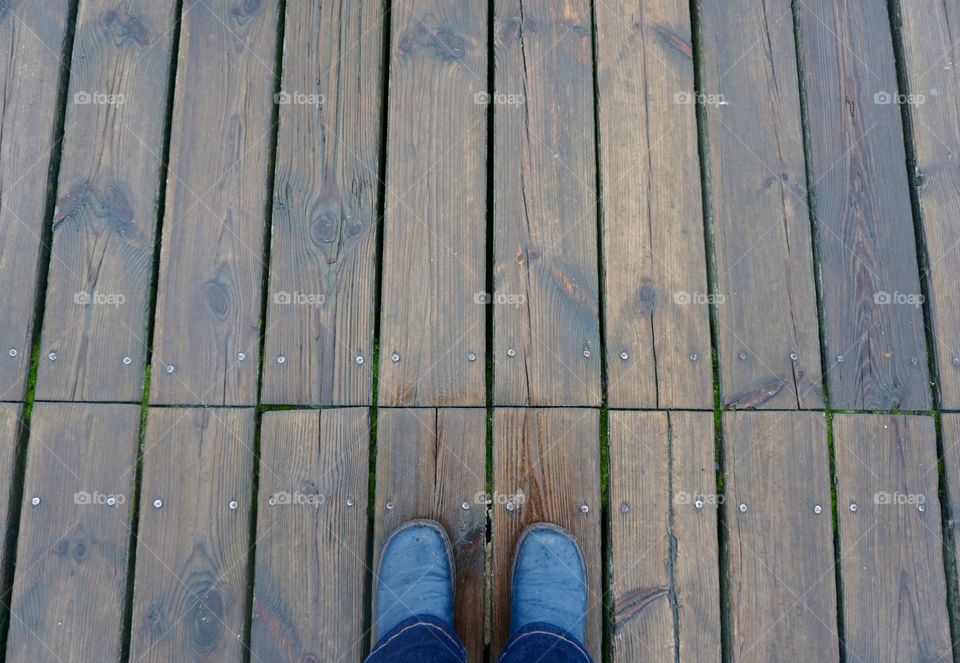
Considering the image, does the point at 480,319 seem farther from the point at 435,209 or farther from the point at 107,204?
the point at 107,204

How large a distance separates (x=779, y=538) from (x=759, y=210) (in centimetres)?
88

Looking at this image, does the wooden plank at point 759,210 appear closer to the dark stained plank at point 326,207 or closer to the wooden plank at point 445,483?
the wooden plank at point 445,483

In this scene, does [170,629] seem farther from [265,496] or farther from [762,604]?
[762,604]

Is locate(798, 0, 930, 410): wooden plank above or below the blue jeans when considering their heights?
above

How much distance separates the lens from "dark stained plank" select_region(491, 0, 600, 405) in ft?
5.69

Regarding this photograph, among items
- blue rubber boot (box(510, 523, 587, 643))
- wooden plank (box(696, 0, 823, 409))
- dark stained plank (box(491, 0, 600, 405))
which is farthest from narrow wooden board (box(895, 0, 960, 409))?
blue rubber boot (box(510, 523, 587, 643))

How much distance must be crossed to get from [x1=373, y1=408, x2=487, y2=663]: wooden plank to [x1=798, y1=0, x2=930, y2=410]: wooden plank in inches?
38.2

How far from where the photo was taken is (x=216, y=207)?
180 cm

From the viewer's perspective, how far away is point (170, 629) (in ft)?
5.28

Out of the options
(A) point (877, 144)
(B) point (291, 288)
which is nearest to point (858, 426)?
(A) point (877, 144)

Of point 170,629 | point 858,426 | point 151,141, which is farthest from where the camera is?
A: point 151,141

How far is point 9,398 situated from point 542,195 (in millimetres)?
1494

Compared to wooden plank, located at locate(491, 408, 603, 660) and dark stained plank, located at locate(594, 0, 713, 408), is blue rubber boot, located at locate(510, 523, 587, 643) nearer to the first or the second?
wooden plank, located at locate(491, 408, 603, 660)

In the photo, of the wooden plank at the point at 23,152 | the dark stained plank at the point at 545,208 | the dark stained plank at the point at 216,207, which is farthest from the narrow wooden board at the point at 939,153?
the wooden plank at the point at 23,152
